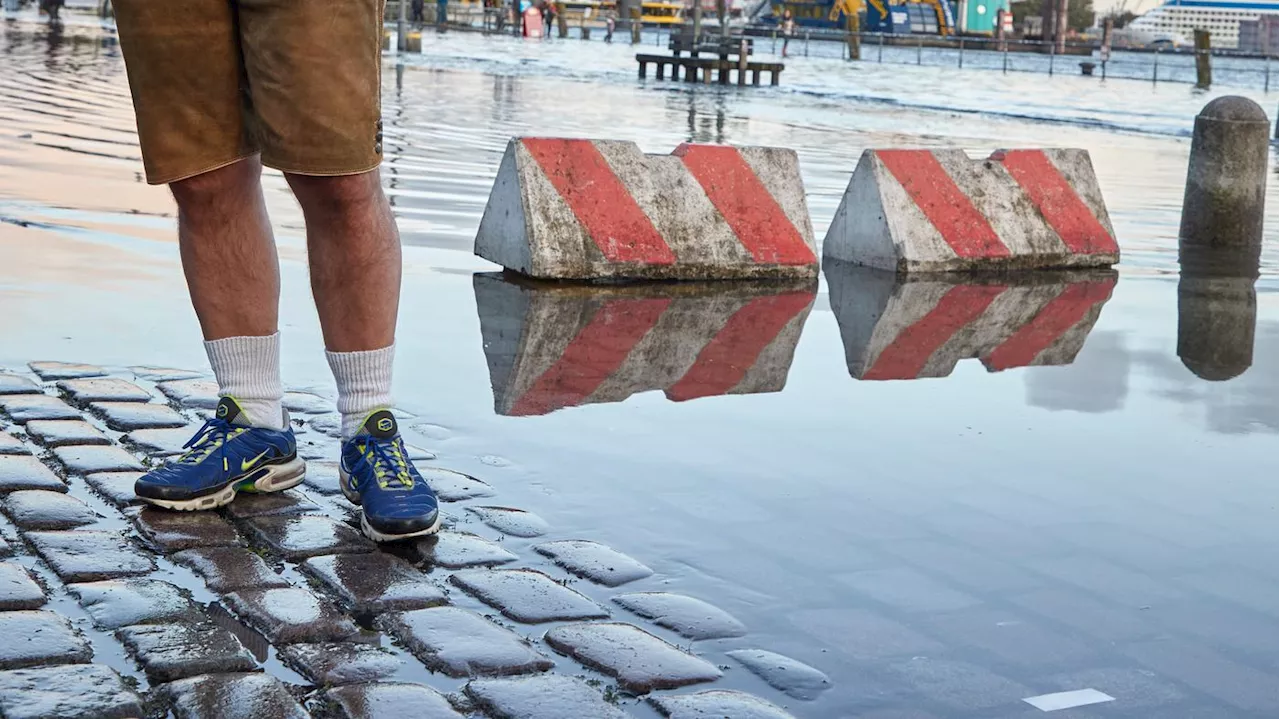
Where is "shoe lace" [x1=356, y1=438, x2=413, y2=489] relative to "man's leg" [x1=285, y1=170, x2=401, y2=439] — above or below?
below

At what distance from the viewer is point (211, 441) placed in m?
3.44

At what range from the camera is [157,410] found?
406 centimetres

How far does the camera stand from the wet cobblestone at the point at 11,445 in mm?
3581

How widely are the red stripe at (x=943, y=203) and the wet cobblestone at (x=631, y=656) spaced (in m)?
5.04

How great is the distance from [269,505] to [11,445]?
69 cm

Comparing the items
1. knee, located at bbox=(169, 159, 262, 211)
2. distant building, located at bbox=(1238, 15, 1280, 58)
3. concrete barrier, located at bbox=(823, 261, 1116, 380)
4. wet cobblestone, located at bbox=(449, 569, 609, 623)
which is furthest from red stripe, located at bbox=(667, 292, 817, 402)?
distant building, located at bbox=(1238, 15, 1280, 58)

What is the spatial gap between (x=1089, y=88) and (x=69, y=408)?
37.6 metres

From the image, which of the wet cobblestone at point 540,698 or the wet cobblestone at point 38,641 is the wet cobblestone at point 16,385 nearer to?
the wet cobblestone at point 38,641

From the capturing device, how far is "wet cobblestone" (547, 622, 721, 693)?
8.23 ft

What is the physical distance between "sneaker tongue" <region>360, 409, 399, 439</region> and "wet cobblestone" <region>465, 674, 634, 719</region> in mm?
1065

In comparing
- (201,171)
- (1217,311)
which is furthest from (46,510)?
(1217,311)

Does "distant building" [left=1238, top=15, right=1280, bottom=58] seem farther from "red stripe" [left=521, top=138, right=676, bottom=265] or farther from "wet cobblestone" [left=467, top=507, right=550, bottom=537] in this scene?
"wet cobblestone" [left=467, top=507, right=550, bottom=537]

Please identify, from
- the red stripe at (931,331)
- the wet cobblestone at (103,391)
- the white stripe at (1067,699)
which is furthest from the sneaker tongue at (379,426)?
the red stripe at (931,331)

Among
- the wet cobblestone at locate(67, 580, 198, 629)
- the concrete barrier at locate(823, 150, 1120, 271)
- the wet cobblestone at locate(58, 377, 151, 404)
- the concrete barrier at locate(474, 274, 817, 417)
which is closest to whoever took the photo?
the wet cobblestone at locate(67, 580, 198, 629)
